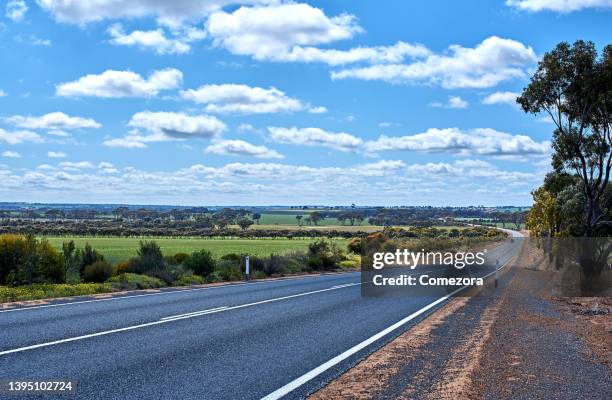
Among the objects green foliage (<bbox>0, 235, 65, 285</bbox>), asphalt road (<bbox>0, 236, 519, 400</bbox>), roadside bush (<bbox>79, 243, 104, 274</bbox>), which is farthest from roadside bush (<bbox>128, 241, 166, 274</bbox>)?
asphalt road (<bbox>0, 236, 519, 400</bbox>)

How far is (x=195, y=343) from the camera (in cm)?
977

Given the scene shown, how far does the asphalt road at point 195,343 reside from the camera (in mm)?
7176

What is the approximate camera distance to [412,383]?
24.5ft

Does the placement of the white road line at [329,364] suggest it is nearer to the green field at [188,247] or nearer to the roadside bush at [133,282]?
the roadside bush at [133,282]

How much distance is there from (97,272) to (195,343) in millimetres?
15570

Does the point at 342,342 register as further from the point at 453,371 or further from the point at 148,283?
the point at 148,283

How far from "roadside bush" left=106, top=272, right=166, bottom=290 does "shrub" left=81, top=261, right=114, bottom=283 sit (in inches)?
78.5

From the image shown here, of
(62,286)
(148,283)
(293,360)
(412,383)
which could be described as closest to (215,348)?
(293,360)

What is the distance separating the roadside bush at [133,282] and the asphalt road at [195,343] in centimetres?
400

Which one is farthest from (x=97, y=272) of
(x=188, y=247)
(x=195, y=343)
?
(x=188, y=247)

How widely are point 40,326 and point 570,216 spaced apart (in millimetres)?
37133

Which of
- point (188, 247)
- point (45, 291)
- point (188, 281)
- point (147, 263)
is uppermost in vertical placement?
point (147, 263)

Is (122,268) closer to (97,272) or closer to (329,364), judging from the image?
(97,272)

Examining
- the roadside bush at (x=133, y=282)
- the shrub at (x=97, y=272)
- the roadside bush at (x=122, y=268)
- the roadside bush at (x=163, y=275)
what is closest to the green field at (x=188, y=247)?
the roadside bush at (x=122, y=268)
